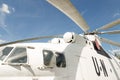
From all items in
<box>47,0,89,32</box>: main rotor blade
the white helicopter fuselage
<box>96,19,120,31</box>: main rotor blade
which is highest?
<box>47,0,89,32</box>: main rotor blade

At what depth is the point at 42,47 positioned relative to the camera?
24.3 ft

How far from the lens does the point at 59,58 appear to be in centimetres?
751

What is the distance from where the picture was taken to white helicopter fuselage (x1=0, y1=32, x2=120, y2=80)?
652cm

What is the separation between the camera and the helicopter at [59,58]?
658cm

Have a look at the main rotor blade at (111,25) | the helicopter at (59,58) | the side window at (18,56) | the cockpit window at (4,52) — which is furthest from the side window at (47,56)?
the main rotor blade at (111,25)

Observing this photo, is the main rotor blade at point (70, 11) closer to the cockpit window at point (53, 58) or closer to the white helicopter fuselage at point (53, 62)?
the white helicopter fuselage at point (53, 62)

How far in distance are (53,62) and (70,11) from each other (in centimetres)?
289

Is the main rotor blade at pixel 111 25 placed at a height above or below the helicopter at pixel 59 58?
above

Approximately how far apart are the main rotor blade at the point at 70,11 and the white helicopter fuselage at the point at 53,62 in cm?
120

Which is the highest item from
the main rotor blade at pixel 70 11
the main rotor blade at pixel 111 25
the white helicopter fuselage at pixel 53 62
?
the main rotor blade at pixel 70 11

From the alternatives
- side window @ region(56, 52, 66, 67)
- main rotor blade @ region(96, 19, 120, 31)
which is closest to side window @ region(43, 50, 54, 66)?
side window @ region(56, 52, 66, 67)

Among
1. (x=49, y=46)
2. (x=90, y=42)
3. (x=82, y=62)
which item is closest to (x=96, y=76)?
(x=82, y=62)

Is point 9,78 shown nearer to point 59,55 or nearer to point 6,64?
point 6,64

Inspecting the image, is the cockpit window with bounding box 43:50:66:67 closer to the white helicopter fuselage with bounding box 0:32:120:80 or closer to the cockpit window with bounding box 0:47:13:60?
the white helicopter fuselage with bounding box 0:32:120:80
